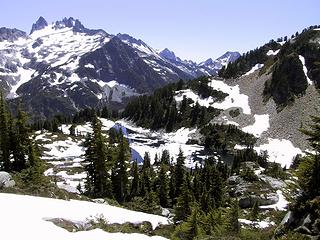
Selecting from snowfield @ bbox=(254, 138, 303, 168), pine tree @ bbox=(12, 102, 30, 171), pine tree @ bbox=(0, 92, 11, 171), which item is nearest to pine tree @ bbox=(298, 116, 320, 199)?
pine tree @ bbox=(12, 102, 30, 171)

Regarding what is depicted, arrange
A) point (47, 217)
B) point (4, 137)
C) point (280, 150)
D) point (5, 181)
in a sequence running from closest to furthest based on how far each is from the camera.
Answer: point (47, 217), point (5, 181), point (4, 137), point (280, 150)

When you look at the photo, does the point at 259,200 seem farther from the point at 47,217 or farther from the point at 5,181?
the point at 47,217

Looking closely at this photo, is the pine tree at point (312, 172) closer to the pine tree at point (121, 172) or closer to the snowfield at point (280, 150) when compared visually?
the pine tree at point (121, 172)

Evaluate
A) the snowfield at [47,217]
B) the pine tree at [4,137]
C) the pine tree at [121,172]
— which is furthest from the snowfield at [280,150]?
the snowfield at [47,217]

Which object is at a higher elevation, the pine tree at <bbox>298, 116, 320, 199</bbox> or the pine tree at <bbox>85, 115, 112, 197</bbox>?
the pine tree at <bbox>298, 116, 320, 199</bbox>

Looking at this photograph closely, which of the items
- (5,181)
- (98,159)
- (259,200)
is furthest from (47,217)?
(259,200)

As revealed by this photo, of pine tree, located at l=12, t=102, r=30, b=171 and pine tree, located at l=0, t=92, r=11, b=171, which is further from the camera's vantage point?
pine tree, located at l=0, t=92, r=11, b=171

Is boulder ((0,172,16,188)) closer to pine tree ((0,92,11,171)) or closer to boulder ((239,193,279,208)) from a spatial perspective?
pine tree ((0,92,11,171))

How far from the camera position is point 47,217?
19.2 metres

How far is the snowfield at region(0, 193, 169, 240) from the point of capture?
54.5 ft

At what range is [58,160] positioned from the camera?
132000mm

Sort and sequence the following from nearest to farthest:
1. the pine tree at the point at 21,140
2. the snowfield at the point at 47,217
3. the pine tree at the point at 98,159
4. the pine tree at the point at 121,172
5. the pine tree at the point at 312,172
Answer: the snowfield at the point at 47,217, the pine tree at the point at 312,172, the pine tree at the point at 21,140, the pine tree at the point at 98,159, the pine tree at the point at 121,172

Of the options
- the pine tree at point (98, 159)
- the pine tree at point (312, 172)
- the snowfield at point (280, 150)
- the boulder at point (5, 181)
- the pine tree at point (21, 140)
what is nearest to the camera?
the pine tree at point (312, 172)

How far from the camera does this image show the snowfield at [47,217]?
1660 centimetres
